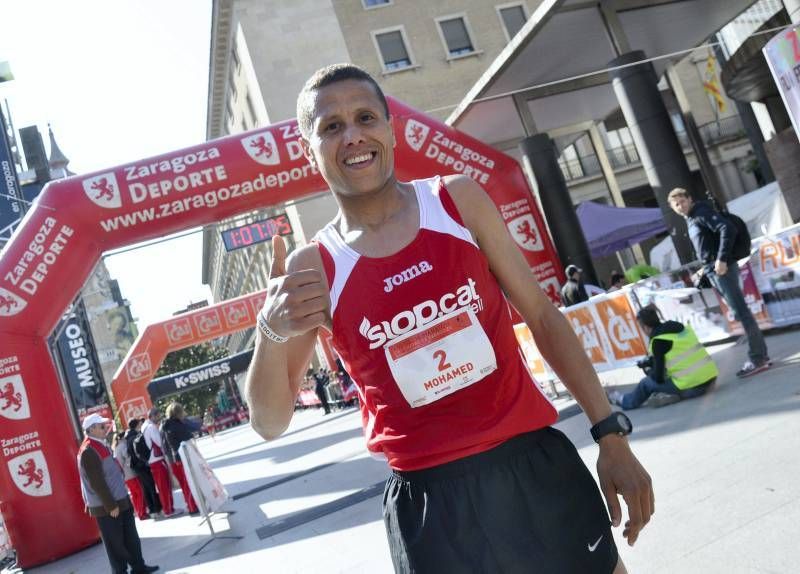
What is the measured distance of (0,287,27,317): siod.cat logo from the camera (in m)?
8.81

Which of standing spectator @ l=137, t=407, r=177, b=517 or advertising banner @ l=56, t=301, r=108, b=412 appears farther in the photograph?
advertising banner @ l=56, t=301, r=108, b=412

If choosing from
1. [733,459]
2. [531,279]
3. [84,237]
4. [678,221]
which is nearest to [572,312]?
[678,221]

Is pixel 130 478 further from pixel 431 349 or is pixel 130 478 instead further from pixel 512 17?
pixel 512 17

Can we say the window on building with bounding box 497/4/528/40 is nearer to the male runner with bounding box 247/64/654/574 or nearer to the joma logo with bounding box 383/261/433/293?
the male runner with bounding box 247/64/654/574

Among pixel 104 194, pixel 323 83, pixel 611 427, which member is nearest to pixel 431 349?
pixel 611 427

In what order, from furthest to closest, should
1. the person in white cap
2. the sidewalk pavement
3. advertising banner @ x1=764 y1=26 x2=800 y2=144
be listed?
advertising banner @ x1=764 y1=26 x2=800 y2=144
the person in white cap
the sidewalk pavement

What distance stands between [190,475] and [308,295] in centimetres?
737

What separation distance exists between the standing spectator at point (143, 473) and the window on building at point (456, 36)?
21623 mm

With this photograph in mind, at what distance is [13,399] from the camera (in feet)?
29.7

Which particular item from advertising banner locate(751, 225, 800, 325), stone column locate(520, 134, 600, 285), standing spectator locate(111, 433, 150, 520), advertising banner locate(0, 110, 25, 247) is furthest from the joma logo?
advertising banner locate(0, 110, 25, 247)

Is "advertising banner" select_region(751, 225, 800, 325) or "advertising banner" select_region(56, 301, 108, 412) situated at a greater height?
"advertising banner" select_region(56, 301, 108, 412)

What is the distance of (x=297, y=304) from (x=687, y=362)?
5.43 m

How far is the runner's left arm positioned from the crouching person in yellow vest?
494cm

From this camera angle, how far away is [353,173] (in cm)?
178
